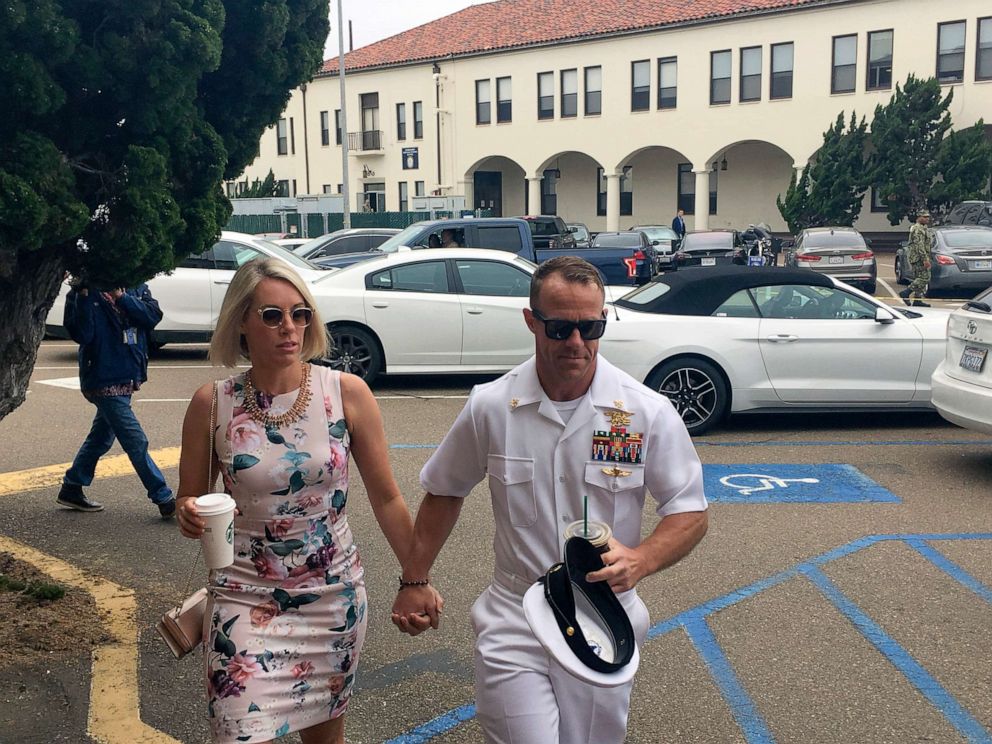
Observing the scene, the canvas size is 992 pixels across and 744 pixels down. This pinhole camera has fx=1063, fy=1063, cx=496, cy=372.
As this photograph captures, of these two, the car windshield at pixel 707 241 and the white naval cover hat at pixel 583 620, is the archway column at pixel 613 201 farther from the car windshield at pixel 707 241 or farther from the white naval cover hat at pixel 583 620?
the white naval cover hat at pixel 583 620

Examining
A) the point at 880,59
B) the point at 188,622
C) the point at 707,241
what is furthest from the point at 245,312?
Answer: the point at 880,59

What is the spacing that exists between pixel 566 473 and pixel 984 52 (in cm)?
3788

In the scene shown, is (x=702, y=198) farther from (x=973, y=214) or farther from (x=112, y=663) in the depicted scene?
(x=112, y=663)

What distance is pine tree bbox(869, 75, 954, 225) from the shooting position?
3447cm

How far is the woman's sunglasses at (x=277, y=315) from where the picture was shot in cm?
319

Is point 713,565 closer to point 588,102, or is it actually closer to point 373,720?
point 373,720

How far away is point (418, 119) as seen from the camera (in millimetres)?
48844

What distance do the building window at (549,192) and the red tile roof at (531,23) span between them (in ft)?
20.9

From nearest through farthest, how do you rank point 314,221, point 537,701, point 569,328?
point 537,701 → point 569,328 → point 314,221

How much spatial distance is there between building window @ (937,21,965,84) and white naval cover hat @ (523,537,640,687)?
37954 mm

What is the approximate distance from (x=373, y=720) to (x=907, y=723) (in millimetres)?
2060

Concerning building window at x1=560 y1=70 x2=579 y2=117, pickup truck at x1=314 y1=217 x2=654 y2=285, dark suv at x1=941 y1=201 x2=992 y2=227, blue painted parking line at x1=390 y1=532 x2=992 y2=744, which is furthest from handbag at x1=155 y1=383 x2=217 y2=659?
building window at x1=560 y1=70 x2=579 y2=117

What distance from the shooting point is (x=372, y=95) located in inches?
1975

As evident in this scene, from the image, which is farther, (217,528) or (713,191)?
(713,191)
